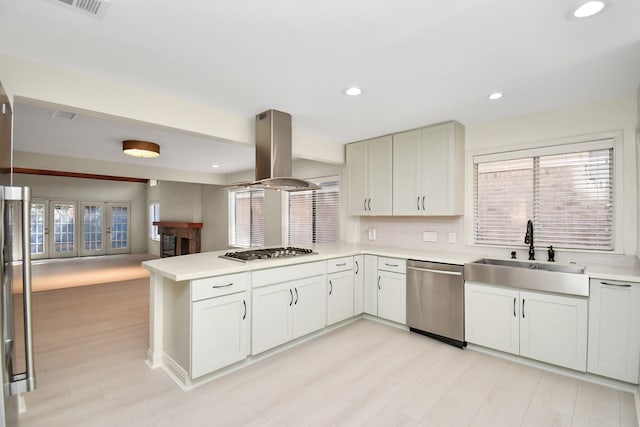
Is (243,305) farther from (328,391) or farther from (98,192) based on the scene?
(98,192)

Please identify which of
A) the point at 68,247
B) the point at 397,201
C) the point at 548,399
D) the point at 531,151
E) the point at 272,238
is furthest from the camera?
the point at 68,247

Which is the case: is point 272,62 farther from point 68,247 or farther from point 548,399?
point 68,247

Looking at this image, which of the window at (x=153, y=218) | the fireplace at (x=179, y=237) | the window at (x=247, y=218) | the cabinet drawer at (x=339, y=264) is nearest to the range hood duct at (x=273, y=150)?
the cabinet drawer at (x=339, y=264)

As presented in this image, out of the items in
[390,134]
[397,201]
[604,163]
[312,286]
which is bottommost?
[312,286]

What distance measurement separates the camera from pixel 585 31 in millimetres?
1759

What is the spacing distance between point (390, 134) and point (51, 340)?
4430 millimetres

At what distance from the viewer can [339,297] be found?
11.4 feet

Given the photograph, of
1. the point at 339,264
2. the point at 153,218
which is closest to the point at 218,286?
the point at 339,264

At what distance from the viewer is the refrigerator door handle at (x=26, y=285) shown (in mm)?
985

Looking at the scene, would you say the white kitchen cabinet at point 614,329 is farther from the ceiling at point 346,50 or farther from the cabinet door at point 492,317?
the ceiling at point 346,50

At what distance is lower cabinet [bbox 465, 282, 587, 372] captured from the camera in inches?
95.3

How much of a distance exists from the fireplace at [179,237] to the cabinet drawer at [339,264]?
581 centimetres

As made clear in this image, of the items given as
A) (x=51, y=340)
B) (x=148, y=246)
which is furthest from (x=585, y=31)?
(x=148, y=246)

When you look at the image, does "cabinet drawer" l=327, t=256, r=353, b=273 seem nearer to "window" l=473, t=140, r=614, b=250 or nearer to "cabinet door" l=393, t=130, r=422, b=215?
"cabinet door" l=393, t=130, r=422, b=215
